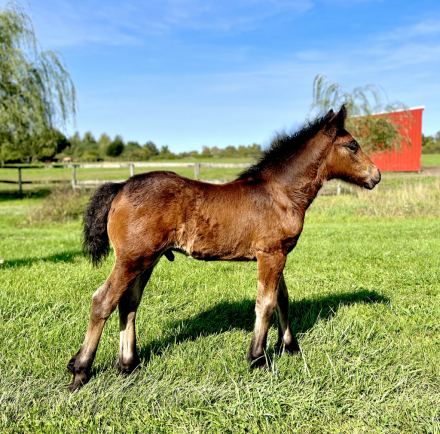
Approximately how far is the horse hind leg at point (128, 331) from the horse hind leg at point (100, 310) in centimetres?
25

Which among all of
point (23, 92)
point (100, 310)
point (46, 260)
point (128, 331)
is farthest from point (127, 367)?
→ point (23, 92)

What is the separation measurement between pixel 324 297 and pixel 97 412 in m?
3.36

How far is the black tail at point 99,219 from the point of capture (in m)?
3.38

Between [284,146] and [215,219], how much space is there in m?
1.07

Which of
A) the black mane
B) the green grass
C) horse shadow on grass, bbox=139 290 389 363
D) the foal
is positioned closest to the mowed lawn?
horse shadow on grass, bbox=139 290 389 363

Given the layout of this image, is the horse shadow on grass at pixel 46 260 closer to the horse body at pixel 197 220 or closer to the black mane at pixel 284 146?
the horse body at pixel 197 220

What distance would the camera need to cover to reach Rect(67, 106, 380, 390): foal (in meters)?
3.19

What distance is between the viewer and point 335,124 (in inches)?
140

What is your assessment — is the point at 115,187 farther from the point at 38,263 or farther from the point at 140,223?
the point at 38,263

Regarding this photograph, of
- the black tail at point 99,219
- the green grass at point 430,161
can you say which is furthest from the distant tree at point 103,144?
the black tail at point 99,219

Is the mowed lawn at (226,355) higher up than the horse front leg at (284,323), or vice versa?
the horse front leg at (284,323)

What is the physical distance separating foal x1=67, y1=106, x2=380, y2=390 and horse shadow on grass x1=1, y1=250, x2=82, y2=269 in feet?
13.6

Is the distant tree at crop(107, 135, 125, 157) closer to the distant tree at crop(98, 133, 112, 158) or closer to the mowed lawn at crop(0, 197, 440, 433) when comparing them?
the distant tree at crop(98, 133, 112, 158)

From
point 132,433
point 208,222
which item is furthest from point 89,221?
point 132,433
